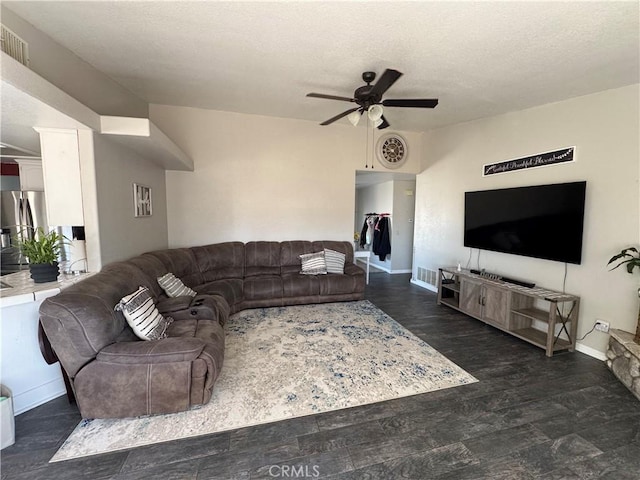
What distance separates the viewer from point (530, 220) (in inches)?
133

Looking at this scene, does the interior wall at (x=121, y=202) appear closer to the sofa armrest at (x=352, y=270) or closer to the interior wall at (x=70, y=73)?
the interior wall at (x=70, y=73)

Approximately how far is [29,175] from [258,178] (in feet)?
10.1

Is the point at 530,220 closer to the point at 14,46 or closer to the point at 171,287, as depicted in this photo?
the point at 171,287

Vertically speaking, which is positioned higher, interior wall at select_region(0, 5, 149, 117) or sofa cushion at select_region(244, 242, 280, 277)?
interior wall at select_region(0, 5, 149, 117)

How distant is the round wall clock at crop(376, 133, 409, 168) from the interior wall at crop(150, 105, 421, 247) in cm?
24

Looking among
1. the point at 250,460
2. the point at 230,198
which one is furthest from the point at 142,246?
the point at 250,460

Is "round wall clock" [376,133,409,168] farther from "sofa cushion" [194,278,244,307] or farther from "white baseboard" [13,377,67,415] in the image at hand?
"white baseboard" [13,377,67,415]

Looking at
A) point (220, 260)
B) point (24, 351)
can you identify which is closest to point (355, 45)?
point (220, 260)

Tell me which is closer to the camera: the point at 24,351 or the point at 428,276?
the point at 24,351

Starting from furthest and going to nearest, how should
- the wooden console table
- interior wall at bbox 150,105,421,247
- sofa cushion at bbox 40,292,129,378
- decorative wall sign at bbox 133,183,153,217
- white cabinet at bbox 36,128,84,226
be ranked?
interior wall at bbox 150,105,421,247
decorative wall sign at bbox 133,183,153,217
the wooden console table
white cabinet at bbox 36,128,84,226
sofa cushion at bbox 40,292,129,378

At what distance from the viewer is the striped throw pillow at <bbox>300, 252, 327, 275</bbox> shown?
4.51 metres

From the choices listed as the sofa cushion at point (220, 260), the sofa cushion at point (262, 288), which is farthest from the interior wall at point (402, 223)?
the sofa cushion at point (220, 260)

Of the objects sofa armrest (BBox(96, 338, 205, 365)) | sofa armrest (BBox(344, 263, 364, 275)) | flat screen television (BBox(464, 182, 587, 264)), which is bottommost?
sofa armrest (BBox(96, 338, 205, 365))

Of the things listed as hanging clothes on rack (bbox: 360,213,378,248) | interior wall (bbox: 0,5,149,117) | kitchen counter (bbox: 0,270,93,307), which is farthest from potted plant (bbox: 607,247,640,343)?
interior wall (bbox: 0,5,149,117)
